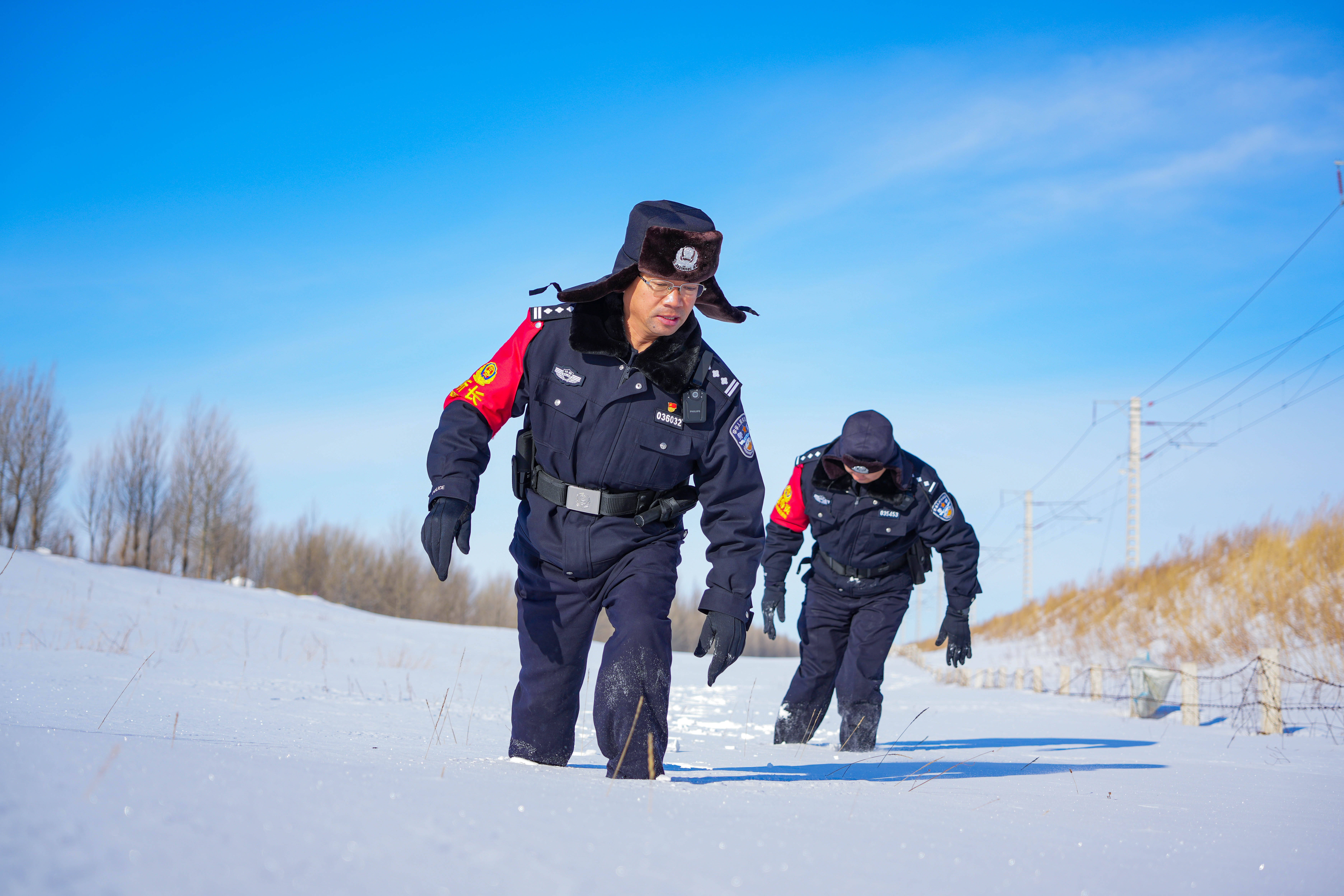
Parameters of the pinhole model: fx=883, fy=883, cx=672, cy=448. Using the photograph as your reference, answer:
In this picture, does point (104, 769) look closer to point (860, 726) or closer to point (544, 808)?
point (544, 808)

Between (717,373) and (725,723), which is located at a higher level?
(717,373)

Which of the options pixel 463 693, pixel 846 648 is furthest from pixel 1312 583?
pixel 463 693

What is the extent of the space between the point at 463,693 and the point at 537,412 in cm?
525

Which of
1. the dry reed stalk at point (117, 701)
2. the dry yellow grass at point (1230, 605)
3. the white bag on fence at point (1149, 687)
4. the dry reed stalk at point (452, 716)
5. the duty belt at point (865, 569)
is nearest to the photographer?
the dry reed stalk at point (117, 701)

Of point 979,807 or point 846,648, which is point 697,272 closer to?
point 979,807

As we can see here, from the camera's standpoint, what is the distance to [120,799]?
1348mm

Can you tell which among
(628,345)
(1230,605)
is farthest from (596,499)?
(1230,605)

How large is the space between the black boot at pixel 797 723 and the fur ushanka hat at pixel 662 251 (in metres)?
3.61

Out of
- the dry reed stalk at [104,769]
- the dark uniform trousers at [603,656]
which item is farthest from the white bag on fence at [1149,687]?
the dry reed stalk at [104,769]

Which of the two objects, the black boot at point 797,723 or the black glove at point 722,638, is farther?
the black boot at point 797,723

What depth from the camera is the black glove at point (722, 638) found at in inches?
131

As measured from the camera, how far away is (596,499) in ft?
10.8

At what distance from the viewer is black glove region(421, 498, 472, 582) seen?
304cm

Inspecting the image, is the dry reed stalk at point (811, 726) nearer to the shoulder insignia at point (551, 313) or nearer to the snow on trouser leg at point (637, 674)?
the snow on trouser leg at point (637, 674)
